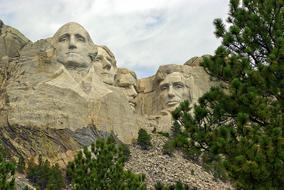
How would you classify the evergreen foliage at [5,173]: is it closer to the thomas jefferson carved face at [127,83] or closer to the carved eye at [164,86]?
the carved eye at [164,86]

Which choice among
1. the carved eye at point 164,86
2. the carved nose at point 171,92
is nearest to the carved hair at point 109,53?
the carved eye at point 164,86

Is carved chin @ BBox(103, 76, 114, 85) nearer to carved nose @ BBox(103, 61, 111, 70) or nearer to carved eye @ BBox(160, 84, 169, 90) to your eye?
carved nose @ BBox(103, 61, 111, 70)

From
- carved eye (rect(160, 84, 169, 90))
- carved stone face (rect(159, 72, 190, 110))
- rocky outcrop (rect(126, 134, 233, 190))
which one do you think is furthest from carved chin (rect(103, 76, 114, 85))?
rocky outcrop (rect(126, 134, 233, 190))

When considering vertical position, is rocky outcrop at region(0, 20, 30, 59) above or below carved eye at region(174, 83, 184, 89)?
above

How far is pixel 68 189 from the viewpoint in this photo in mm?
25188

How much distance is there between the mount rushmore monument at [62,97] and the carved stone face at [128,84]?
1773 millimetres

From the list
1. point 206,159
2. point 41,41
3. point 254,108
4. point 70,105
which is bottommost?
point 206,159

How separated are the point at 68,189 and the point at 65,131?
10.2 ft

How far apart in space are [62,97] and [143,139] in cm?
572

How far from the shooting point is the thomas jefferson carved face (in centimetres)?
3741

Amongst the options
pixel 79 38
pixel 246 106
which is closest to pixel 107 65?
pixel 79 38

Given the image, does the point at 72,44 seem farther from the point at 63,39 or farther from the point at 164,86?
the point at 164,86

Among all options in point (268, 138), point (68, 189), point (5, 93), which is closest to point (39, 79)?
point (5, 93)

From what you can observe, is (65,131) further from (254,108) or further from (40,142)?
(254,108)
